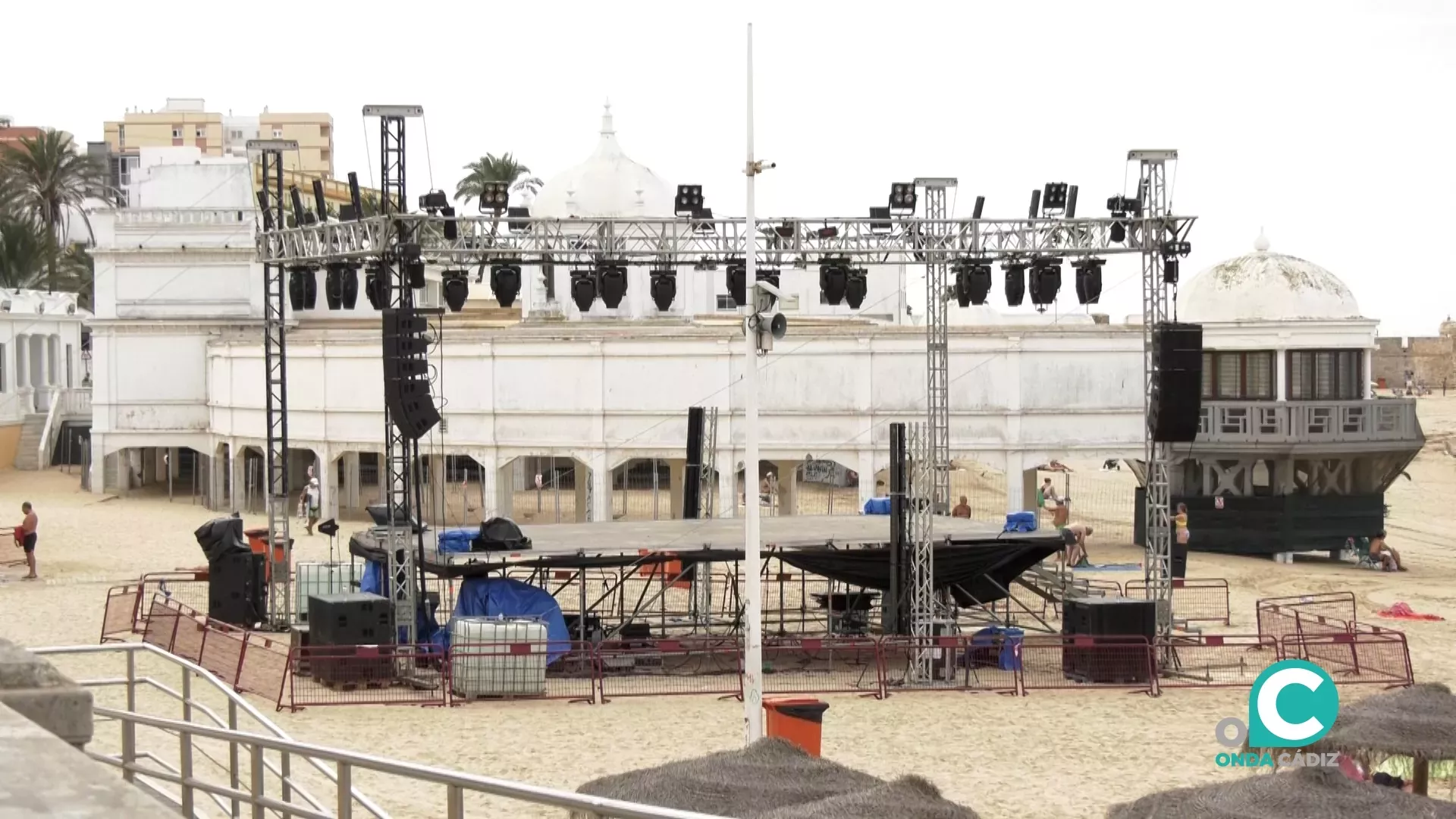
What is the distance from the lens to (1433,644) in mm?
26906

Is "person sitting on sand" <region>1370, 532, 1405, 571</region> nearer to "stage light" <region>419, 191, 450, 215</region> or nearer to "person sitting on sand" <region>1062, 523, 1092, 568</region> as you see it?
"person sitting on sand" <region>1062, 523, 1092, 568</region>

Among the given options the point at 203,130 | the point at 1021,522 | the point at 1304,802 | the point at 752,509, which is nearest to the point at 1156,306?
the point at 1021,522

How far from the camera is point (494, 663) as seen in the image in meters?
22.5

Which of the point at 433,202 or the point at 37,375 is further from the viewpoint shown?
the point at 37,375

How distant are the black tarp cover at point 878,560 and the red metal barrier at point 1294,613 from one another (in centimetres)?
348

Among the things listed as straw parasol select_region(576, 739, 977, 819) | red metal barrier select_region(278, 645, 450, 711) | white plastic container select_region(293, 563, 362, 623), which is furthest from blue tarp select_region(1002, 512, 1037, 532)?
straw parasol select_region(576, 739, 977, 819)

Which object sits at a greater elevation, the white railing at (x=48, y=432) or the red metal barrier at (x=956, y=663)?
the white railing at (x=48, y=432)

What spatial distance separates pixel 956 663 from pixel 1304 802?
1297 cm

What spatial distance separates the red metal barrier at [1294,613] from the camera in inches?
1013

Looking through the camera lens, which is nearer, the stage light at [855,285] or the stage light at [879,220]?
the stage light at [879,220]

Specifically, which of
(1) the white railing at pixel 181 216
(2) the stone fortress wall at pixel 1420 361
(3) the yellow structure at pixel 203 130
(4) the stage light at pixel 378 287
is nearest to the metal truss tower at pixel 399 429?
(4) the stage light at pixel 378 287

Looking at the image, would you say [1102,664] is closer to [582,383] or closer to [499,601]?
[499,601]

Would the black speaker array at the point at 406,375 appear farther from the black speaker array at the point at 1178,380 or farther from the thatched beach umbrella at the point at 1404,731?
the thatched beach umbrella at the point at 1404,731

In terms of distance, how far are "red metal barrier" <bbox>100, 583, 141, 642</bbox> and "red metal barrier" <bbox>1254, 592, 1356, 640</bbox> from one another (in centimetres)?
1649
